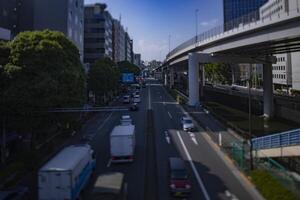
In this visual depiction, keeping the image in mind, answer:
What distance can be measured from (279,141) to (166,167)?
30.6 feet

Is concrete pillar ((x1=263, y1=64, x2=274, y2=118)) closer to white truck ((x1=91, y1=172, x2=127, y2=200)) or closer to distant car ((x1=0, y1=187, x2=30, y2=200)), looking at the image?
white truck ((x1=91, y1=172, x2=127, y2=200))

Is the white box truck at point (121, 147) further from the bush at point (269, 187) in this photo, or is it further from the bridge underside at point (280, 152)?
the bridge underside at point (280, 152)

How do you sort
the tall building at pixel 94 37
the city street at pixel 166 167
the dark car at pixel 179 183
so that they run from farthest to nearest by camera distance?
the tall building at pixel 94 37 → the city street at pixel 166 167 → the dark car at pixel 179 183

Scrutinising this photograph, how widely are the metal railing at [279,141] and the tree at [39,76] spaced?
16183 mm

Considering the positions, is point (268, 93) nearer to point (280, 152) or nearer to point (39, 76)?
point (280, 152)

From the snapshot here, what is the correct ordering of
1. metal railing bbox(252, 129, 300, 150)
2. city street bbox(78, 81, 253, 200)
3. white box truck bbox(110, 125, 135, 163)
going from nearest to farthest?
city street bbox(78, 81, 253, 200) < metal railing bbox(252, 129, 300, 150) < white box truck bbox(110, 125, 135, 163)

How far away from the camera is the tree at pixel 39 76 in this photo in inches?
1166

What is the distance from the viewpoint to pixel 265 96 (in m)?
64.1

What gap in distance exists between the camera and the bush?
70.3 ft

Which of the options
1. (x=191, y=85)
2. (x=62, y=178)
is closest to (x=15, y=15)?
(x=191, y=85)

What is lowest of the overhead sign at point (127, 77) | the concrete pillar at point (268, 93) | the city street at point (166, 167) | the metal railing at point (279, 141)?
the city street at point (166, 167)

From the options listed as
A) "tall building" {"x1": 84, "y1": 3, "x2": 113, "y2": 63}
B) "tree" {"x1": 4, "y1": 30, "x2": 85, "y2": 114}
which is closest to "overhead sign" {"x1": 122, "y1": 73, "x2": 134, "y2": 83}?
"tall building" {"x1": 84, "y1": 3, "x2": 113, "y2": 63}

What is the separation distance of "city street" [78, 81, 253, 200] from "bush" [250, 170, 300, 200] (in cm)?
99

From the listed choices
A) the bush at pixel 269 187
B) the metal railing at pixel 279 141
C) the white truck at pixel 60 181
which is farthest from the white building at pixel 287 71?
the white truck at pixel 60 181
